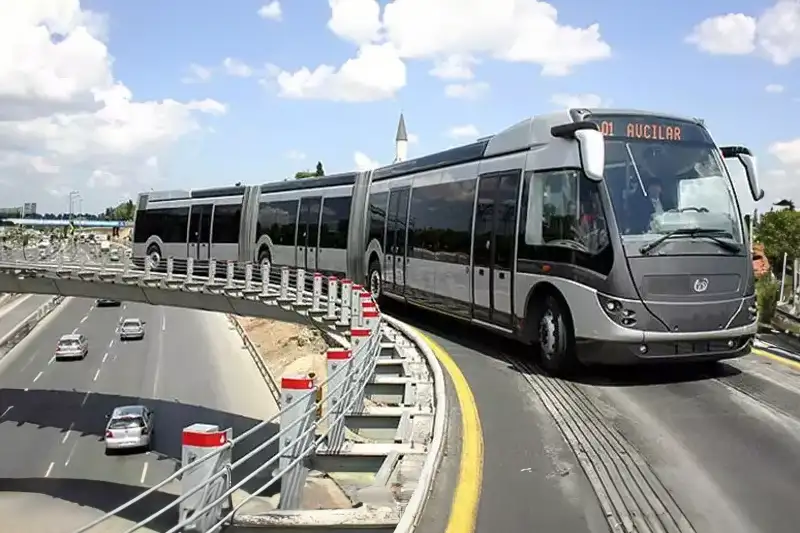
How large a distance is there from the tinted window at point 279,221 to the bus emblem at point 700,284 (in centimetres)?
1942

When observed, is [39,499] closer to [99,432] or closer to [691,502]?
→ [99,432]

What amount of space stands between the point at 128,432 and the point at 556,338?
1157 inches

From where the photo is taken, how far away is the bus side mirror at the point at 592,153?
9.20m

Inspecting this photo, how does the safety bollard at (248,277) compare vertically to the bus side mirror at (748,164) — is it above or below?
below

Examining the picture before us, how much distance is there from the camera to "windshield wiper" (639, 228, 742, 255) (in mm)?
9211

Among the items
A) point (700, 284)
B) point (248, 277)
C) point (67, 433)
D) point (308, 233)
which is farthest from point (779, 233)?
point (700, 284)

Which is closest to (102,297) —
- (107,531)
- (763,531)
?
(107,531)

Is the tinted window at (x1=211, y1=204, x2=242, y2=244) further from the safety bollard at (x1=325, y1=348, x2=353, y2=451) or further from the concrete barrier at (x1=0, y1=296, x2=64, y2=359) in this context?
the concrete barrier at (x1=0, y1=296, x2=64, y2=359)

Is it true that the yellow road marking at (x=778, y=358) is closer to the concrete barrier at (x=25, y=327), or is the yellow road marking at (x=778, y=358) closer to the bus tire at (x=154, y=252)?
the bus tire at (x=154, y=252)

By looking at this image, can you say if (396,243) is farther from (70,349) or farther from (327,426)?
(70,349)

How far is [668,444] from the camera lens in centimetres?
715

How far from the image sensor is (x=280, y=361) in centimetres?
5412

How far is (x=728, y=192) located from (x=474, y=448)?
17.3 feet

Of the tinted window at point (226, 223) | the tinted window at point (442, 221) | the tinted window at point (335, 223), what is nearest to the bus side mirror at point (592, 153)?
the tinted window at point (442, 221)
